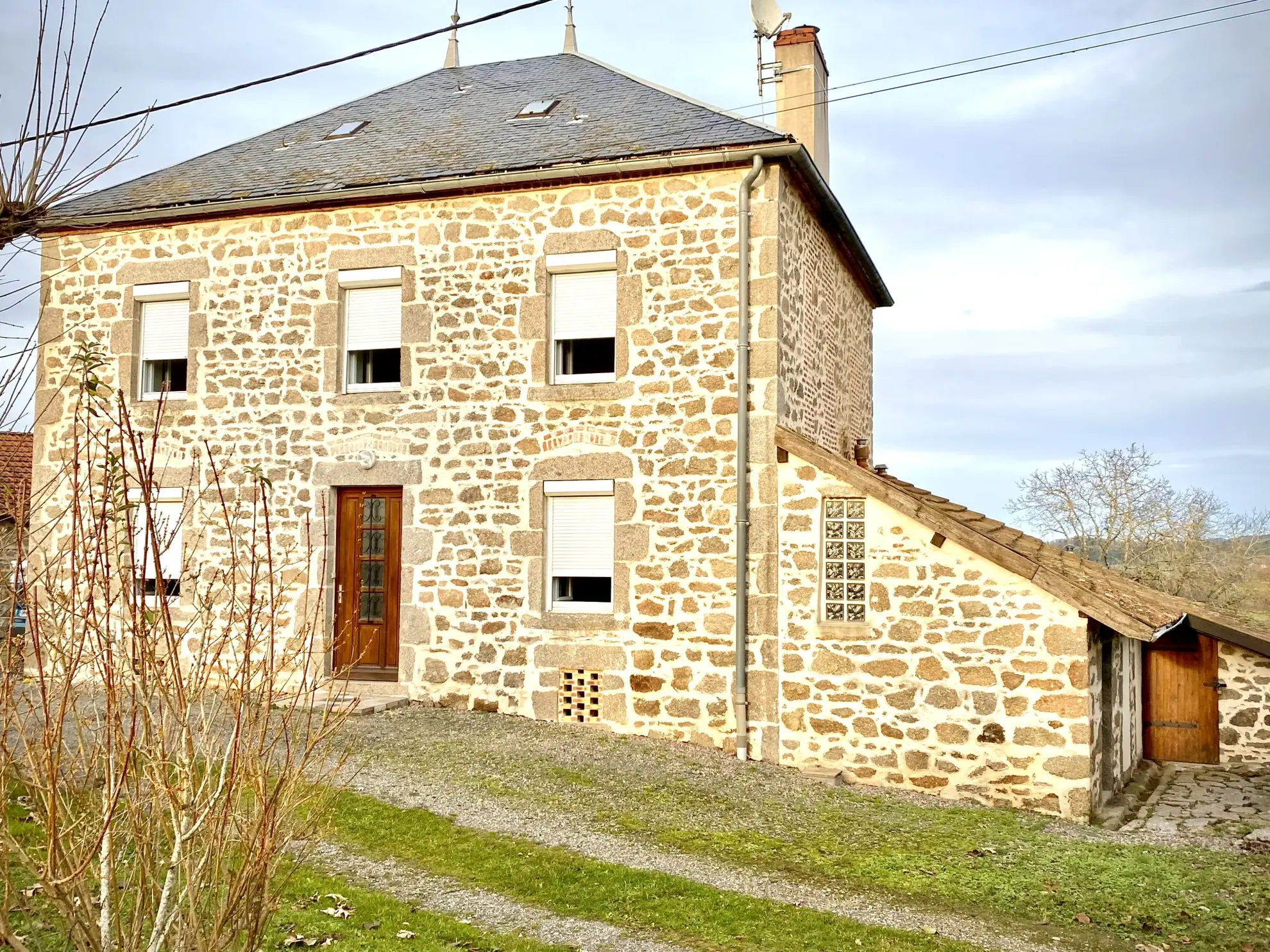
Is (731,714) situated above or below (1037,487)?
below

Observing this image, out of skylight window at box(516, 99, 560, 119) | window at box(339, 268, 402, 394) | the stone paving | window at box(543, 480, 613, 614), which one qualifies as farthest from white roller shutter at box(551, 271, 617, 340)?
the stone paving

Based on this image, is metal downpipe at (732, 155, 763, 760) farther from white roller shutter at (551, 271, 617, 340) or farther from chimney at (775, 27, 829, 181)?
chimney at (775, 27, 829, 181)

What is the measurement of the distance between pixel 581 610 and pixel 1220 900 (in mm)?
6037

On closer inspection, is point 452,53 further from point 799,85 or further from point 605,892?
point 605,892

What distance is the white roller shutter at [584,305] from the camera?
1089 centimetres

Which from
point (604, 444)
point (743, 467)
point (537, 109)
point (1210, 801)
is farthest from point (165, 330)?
point (1210, 801)

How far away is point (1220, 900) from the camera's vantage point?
6648 mm

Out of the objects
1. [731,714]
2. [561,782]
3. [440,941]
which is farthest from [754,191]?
[440,941]

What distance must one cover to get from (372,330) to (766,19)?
5947 millimetres

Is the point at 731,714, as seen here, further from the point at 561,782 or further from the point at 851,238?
the point at 851,238

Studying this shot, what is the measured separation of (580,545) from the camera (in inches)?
423

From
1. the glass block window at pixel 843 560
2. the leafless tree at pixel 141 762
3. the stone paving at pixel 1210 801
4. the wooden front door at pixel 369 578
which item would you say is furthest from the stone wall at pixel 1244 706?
the leafless tree at pixel 141 762

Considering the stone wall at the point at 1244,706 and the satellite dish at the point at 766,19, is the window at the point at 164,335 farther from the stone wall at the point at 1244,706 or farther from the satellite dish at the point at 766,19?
the stone wall at the point at 1244,706

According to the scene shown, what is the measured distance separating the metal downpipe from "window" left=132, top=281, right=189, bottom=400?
21.8 feet
